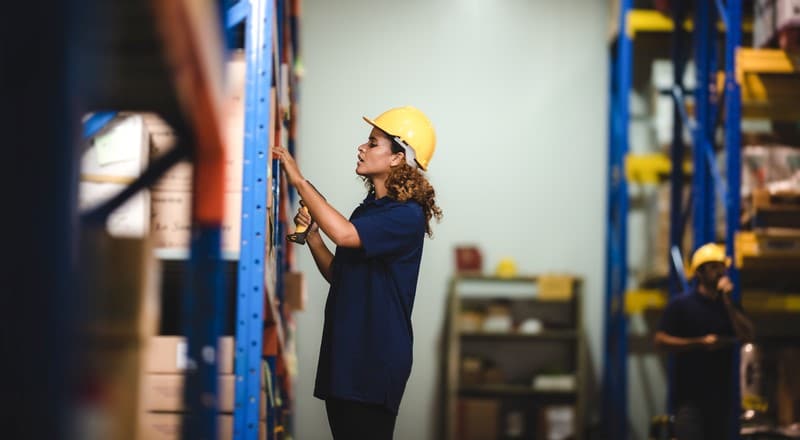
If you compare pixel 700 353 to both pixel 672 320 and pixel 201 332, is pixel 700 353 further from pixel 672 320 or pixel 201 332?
pixel 201 332

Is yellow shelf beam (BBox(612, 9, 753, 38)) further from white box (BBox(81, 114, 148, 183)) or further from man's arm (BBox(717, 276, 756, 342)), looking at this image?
white box (BBox(81, 114, 148, 183))

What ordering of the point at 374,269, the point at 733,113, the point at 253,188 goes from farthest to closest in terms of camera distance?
1. the point at 733,113
2. the point at 374,269
3. the point at 253,188

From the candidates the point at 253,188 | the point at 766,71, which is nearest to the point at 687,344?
the point at 766,71

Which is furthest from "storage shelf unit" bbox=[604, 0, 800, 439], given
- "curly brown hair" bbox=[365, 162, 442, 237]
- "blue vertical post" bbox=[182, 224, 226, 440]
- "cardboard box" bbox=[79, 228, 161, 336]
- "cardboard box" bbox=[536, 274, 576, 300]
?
"cardboard box" bbox=[79, 228, 161, 336]

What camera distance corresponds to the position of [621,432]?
950 cm

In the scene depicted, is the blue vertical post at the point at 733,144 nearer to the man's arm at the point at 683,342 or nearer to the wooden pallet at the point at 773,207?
the man's arm at the point at 683,342

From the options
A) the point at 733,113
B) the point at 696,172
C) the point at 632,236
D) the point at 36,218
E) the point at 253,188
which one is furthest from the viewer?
the point at 632,236

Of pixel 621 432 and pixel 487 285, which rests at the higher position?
pixel 487 285

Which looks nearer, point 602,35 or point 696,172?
point 696,172

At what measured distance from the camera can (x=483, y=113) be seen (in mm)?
10266

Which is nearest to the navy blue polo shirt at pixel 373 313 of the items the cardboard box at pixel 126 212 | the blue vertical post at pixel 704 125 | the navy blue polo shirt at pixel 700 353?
the cardboard box at pixel 126 212

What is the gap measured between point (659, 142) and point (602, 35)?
1.24 metres

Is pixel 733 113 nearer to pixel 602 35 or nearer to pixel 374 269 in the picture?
pixel 602 35

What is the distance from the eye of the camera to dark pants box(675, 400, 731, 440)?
7.12 metres
